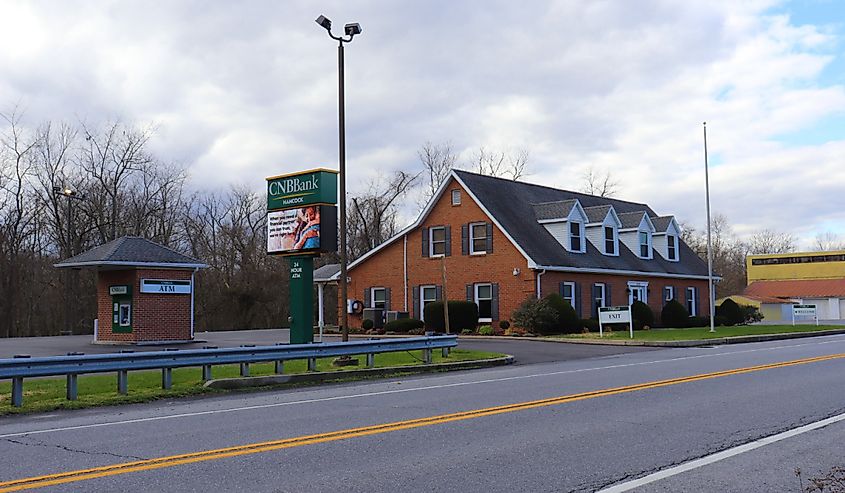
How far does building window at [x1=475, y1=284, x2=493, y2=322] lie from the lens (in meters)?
37.5

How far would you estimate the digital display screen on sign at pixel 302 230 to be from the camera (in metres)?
21.4

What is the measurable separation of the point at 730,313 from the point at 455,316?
19.3 meters

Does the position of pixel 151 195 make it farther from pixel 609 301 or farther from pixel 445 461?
pixel 445 461

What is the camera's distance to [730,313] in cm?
4706

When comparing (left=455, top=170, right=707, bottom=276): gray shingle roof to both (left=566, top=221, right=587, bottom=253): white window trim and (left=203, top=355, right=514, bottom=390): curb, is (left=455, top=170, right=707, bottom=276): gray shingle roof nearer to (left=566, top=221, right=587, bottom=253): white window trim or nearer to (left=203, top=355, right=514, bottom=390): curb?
(left=566, top=221, right=587, bottom=253): white window trim

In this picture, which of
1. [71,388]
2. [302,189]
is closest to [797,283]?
[302,189]

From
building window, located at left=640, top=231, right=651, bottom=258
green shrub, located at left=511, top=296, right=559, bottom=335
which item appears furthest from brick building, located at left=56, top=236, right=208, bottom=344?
building window, located at left=640, top=231, right=651, bottom=258

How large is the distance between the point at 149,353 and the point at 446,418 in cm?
652

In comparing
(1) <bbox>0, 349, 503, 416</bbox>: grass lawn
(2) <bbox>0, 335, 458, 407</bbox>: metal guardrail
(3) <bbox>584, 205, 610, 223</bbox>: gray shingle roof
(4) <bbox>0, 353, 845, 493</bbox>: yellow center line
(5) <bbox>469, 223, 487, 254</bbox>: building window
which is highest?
(3) <bbox>584, 205, 610, 223</bbox>: gray shingle roof

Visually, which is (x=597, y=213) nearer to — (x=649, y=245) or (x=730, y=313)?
(x=649, y=245)

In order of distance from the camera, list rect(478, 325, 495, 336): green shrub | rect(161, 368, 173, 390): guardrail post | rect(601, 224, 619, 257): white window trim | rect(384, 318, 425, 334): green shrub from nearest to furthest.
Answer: rect(161, 368, 173, 390): guardrail post → rect(478, 325, 495, 336): green shrub → rect(384, 318, 425, 334): green shrub → rect(601, 224, 619, 257): white window trim

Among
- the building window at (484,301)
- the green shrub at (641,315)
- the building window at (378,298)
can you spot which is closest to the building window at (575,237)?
the green shrub at (641,315)

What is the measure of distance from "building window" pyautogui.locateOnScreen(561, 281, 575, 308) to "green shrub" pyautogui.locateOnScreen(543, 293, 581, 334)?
89.5 inches

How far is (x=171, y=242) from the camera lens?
2238 inches
